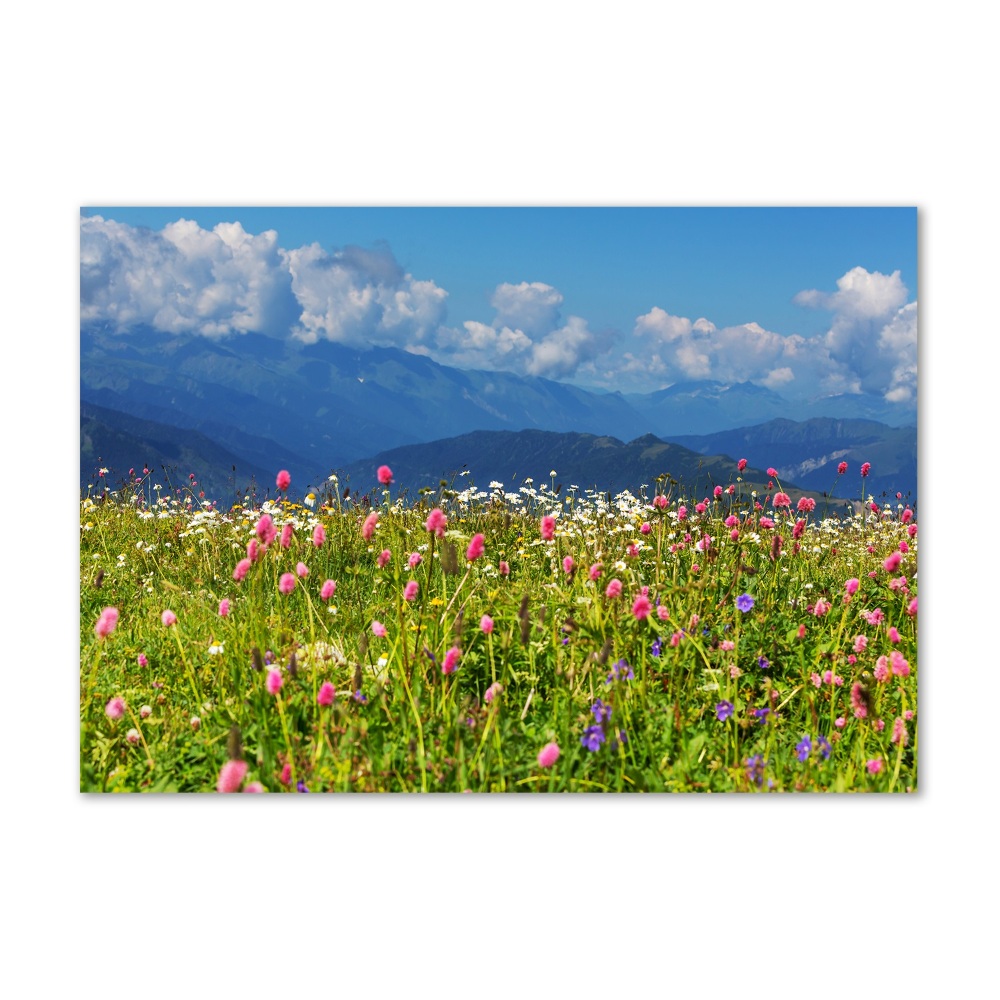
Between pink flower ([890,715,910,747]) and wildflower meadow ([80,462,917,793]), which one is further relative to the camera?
pink flower ([890,715,910,747])

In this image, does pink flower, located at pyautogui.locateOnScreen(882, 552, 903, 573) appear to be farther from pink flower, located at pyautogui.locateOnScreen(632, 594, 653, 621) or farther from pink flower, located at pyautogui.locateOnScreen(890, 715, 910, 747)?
pink flower, located at pyautogui.locateOnScreen(632, 594, 653, 621)

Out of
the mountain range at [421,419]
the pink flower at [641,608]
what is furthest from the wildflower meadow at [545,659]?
the mountain range at [421,419]

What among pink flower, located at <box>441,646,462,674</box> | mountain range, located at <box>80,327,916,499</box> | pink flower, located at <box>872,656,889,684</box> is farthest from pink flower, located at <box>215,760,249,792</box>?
pink flower, located at <box>872,656,889,684</box>

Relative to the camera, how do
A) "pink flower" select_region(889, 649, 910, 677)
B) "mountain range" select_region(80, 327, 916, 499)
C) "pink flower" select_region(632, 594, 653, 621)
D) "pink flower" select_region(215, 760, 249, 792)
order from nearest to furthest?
"pink flower" select_region(215, 760, 249, 792) → "pink flower" select_region(632, 594, 653, 621) → "pink flower" select_region(889, 649, 910, 677) → "mountain range" select_region(80, 327, 916, 499)

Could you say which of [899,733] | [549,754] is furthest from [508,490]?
[899,733]
